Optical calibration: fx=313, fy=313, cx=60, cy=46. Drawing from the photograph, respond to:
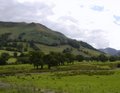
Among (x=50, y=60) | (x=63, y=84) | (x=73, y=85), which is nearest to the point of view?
(x=73, y=85)

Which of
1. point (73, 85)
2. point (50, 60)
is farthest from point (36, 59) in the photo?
point (73, 85)

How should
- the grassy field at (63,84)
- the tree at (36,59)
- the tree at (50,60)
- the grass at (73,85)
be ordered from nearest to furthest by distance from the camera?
1. the grassy field at (63,84)
2. the grass at (73,85)
3. the tree at (36,59)
4. the tree at (50,60)

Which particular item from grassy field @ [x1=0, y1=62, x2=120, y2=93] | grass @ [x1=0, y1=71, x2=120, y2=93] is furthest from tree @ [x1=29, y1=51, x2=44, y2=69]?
grass @ [x1=0, y1=71, x2=120, y2=93]

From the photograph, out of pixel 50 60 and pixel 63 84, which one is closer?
pixel 63 84

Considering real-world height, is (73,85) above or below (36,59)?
below

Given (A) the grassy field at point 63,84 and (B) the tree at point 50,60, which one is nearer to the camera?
(A) the grassy field at point 63,84

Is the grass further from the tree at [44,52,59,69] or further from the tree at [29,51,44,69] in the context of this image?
the tree at [44,52,59,69]

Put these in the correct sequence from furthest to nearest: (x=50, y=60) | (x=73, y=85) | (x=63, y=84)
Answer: (x=50, y=60)
(x=63, y=84)
(x=73, y=85)

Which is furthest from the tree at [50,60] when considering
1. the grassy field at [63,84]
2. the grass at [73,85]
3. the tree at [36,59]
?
the grass at [73,85]

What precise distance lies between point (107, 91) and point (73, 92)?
5334 mm

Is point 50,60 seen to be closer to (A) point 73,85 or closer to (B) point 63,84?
(B) point 63,84

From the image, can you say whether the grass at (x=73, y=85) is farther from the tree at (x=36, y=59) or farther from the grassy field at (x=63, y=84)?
the tree at (x=36, y=59)

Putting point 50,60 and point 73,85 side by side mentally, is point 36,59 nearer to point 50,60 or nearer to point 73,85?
point 50,60

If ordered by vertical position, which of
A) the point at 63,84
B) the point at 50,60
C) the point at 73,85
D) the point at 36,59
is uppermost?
the point at 36,59
